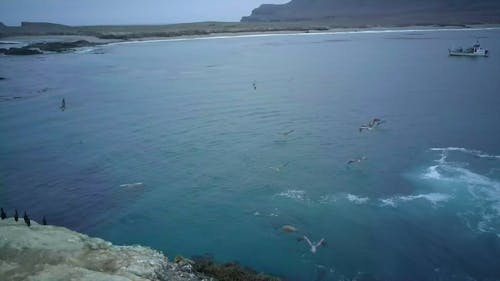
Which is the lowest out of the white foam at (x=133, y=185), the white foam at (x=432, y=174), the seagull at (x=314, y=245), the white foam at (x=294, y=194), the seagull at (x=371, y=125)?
the seagull at (x=314, y=245)

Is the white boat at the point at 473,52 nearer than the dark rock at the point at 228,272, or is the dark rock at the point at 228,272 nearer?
the dark rock at the point at 228,272

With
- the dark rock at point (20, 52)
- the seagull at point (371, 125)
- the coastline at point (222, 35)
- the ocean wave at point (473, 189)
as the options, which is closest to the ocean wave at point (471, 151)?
the ocean wave at point (473, 189)

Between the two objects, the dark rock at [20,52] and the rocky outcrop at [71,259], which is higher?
the dark rock at [20,52]

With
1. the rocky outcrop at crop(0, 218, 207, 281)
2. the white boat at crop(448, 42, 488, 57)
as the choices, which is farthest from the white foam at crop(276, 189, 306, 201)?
the white boat at crop(448, 42, 488, 57)

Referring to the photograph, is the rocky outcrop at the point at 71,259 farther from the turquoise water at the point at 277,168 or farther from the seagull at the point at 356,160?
the seagull at the point at 356,160

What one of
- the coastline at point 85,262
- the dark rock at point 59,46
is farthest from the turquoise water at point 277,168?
the dark rock at point 59,46

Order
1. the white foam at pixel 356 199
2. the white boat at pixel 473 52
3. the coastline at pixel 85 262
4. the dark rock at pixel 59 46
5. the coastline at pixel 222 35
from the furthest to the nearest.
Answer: the coastline at pixel 222 35, the dark rock at pixel 59 46, the white boat at pixel 473 52, the white foam at pixel 356 199, the coastline at pixel 85 262

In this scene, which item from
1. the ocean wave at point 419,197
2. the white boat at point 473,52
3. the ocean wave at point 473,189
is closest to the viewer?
the ocean wave at point 473,189

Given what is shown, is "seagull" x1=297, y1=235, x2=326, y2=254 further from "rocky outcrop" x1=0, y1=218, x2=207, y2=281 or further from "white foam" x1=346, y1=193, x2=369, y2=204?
"rocky outcrop" x1=0, y1=218, x2=207, y2=281

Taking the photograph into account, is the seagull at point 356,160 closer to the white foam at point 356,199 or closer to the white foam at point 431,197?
the white foam at point 356,199
